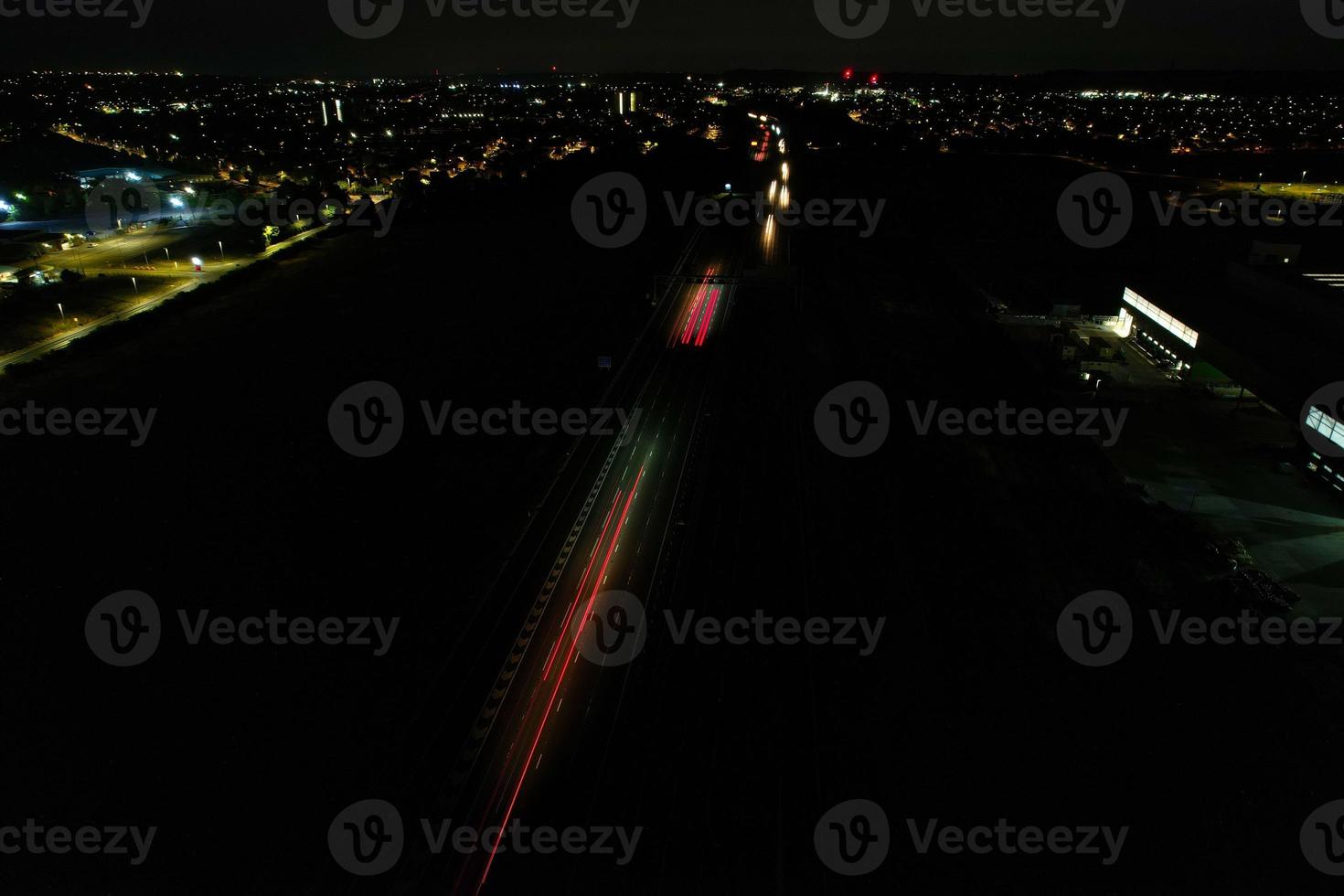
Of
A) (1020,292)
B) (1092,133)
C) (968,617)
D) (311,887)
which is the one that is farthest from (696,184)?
(1092,133)

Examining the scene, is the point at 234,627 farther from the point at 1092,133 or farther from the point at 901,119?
the point at 901,119

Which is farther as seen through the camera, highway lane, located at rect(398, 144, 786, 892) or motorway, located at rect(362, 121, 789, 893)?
highway lane, located at rect(398, 144, 786, 892)

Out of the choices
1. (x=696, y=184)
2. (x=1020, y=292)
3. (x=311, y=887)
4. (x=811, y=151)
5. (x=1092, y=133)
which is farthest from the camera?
(x=1092, y=133)

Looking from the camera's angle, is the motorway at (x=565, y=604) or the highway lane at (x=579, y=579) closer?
the motorway at (x=565, y=604)

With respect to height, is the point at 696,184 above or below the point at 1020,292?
above

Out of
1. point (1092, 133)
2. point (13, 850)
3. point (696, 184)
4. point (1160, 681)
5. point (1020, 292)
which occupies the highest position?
point (1092, 133)

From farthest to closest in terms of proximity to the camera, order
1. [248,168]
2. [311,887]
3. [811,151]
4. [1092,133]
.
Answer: [1092,133], [811,151], [248,168], [311,887]

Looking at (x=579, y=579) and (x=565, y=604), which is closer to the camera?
(x=565, y=604)

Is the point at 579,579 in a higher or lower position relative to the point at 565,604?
higher
